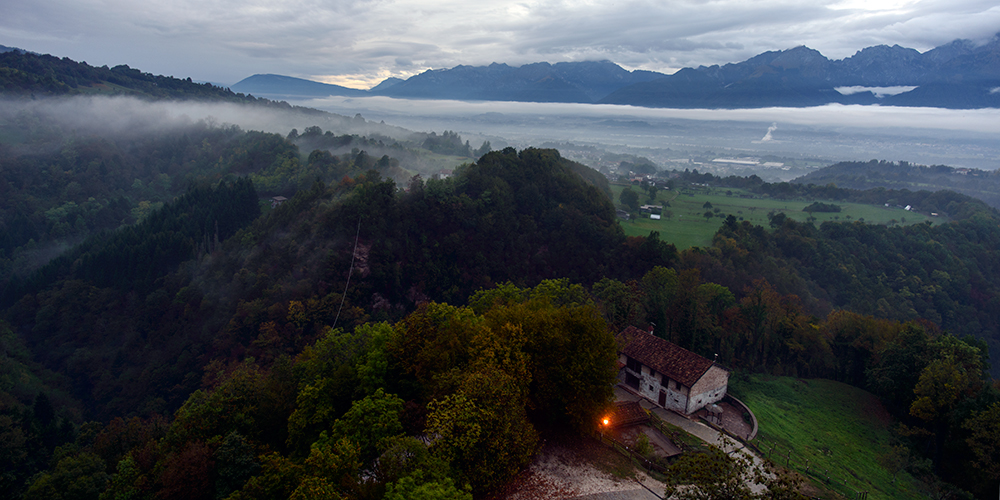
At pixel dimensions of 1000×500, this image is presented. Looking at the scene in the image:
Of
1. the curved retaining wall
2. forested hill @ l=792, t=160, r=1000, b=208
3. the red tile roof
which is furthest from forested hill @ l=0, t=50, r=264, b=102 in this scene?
forested hill @ l=792, t=160, r=1000, b=208

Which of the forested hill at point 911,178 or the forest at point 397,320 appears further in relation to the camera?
the forested hill at point 911,178

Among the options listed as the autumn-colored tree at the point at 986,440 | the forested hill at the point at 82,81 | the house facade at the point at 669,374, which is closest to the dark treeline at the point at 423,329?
the autumn-colored tree at the point at 986,440

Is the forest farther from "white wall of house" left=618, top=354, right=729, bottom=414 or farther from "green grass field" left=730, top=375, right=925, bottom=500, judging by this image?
"white wall of house" left=618, top=354, right=729, bottom=414

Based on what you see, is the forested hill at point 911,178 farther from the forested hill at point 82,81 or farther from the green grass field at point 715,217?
the forested hill at point 82,81

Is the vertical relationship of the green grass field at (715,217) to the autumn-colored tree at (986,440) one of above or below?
above

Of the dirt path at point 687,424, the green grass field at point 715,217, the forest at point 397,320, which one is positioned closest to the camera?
the forest at point 397,320
